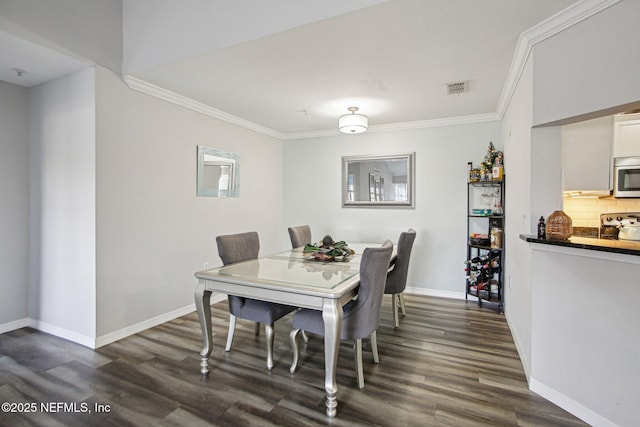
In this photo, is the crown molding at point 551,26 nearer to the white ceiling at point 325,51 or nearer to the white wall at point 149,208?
the white ceiling at point 325,51

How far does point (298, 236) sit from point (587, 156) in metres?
2.88

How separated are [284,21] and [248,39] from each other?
314mm

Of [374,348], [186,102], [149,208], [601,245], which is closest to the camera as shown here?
[601,245]

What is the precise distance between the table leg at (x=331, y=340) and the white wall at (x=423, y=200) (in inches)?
112

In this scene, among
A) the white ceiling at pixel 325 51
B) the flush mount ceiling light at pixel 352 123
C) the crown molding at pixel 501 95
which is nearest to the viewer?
the crown molding at pixel 501 95

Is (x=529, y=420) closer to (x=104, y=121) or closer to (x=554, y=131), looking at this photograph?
(x=554, y=131)

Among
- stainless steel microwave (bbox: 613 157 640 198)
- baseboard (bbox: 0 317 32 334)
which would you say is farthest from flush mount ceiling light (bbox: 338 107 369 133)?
baseboard (bbox: 0 317 32 334)

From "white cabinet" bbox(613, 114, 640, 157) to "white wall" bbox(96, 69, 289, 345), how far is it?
13.0ft

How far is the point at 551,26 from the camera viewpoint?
1936 millimetres

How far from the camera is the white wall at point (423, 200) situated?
13.6 feet

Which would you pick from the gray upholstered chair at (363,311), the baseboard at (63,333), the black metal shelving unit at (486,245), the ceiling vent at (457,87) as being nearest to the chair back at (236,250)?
the gray upholstered chair at (363,311)

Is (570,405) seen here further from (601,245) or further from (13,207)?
(13,207)

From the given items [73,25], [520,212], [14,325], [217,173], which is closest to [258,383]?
[520,212]

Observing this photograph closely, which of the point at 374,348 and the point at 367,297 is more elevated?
Answer: the point at 367,297
